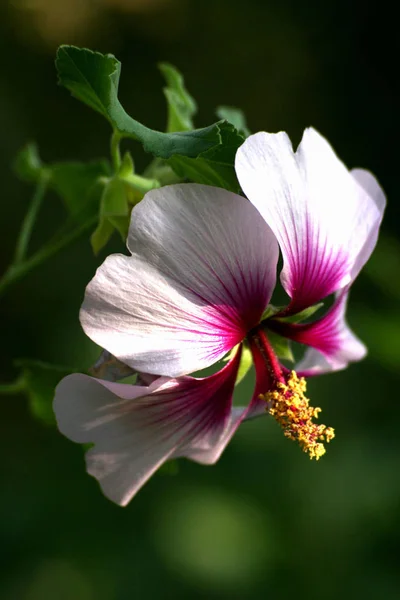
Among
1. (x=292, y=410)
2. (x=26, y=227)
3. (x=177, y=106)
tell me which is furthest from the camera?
(x=26, y=227)

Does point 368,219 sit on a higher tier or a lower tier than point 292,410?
higher

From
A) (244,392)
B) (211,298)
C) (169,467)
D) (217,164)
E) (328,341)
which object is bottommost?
(244,392)

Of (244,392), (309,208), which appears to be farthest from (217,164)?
→ (244,392)

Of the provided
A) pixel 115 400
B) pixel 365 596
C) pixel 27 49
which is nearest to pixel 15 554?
pixel 365 596

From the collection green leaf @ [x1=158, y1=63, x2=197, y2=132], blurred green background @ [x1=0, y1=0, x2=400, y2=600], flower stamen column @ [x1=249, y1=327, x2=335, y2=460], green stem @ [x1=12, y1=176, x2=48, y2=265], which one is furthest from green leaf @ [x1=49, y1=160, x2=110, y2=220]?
blurred green background @ [x1=0, y1=0, x2=400, y2=600]

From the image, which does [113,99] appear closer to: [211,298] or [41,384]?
[211,298]

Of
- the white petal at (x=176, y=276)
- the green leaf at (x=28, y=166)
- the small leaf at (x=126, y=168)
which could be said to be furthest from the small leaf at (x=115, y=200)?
the green leaf at (x=28, y=166)
